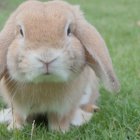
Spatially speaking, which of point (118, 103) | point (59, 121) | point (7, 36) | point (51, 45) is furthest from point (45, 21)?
point (118, 103)

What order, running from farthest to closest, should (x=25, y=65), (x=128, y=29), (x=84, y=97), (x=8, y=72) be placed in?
(x=128, y=29) → (x=84, y=97) → (x=8, y=72) → (x=25, y=65)

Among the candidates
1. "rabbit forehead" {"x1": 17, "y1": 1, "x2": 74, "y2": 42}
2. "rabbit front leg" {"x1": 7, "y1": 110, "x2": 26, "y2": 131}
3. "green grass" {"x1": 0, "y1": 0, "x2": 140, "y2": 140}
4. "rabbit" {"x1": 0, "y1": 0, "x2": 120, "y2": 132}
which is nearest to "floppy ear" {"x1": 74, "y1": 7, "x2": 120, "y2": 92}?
"rabbit" {"x1": 0, "y1": 0, "x2": 120, "y2": 132}

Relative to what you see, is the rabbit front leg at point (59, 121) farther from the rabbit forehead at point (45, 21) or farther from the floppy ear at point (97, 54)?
A: the rabbit forehead at point (45, 21)

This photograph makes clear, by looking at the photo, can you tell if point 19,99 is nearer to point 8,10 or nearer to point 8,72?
point 8,72

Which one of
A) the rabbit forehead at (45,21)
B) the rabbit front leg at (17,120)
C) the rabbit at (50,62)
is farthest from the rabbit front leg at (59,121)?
the rabbit forehead at (45,21)

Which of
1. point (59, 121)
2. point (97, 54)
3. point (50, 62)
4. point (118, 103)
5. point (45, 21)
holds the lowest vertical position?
point (118, 103)

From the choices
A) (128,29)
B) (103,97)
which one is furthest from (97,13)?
(103,97)

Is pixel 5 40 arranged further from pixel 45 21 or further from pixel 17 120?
pixel 17 120

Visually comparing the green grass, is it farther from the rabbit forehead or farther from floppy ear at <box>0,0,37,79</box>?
the rabbit forehead
